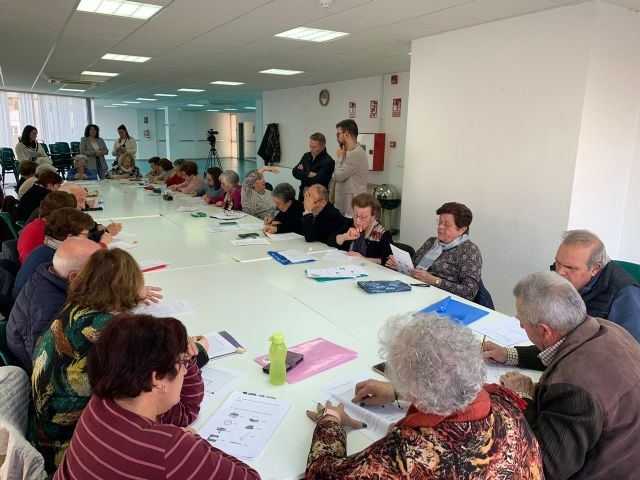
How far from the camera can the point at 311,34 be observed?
200 inches

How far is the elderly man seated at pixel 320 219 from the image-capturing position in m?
4.05

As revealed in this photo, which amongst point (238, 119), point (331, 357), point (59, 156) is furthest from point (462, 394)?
point (238, 119)

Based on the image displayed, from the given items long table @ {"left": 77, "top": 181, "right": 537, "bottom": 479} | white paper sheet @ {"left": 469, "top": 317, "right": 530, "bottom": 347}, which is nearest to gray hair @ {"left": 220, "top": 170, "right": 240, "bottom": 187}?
long table @ {"left": 77, "top": 181, "right": 537, "bottom": 479}

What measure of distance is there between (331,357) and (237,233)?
267 centimetres

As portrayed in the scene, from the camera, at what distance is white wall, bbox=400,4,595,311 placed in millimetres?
3709

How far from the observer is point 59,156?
1367 centimetres

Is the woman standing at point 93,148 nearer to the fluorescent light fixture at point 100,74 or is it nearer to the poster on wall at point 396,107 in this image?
the fluorescent light fixture at point 100,74

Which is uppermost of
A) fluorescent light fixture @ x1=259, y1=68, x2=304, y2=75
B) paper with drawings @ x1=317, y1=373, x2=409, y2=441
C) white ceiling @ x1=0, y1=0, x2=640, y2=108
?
fluorescent light fixture @ x1=259, y1=68, x2=304, y2=75

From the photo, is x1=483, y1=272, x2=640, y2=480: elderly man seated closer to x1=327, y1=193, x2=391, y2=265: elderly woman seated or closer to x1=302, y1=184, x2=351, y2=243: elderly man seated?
x1=327, y1=193, x2=391, y2=265: elderly woman seated

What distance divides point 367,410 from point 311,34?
4.50m

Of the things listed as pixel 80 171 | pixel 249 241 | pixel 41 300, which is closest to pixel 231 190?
pixel 249 241

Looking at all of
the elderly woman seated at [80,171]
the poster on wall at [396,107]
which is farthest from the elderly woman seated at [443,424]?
the elderly woman seated at [80,171]

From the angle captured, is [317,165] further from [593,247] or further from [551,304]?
[551,304]

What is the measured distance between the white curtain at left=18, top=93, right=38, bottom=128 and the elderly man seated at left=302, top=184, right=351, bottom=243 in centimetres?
1428
